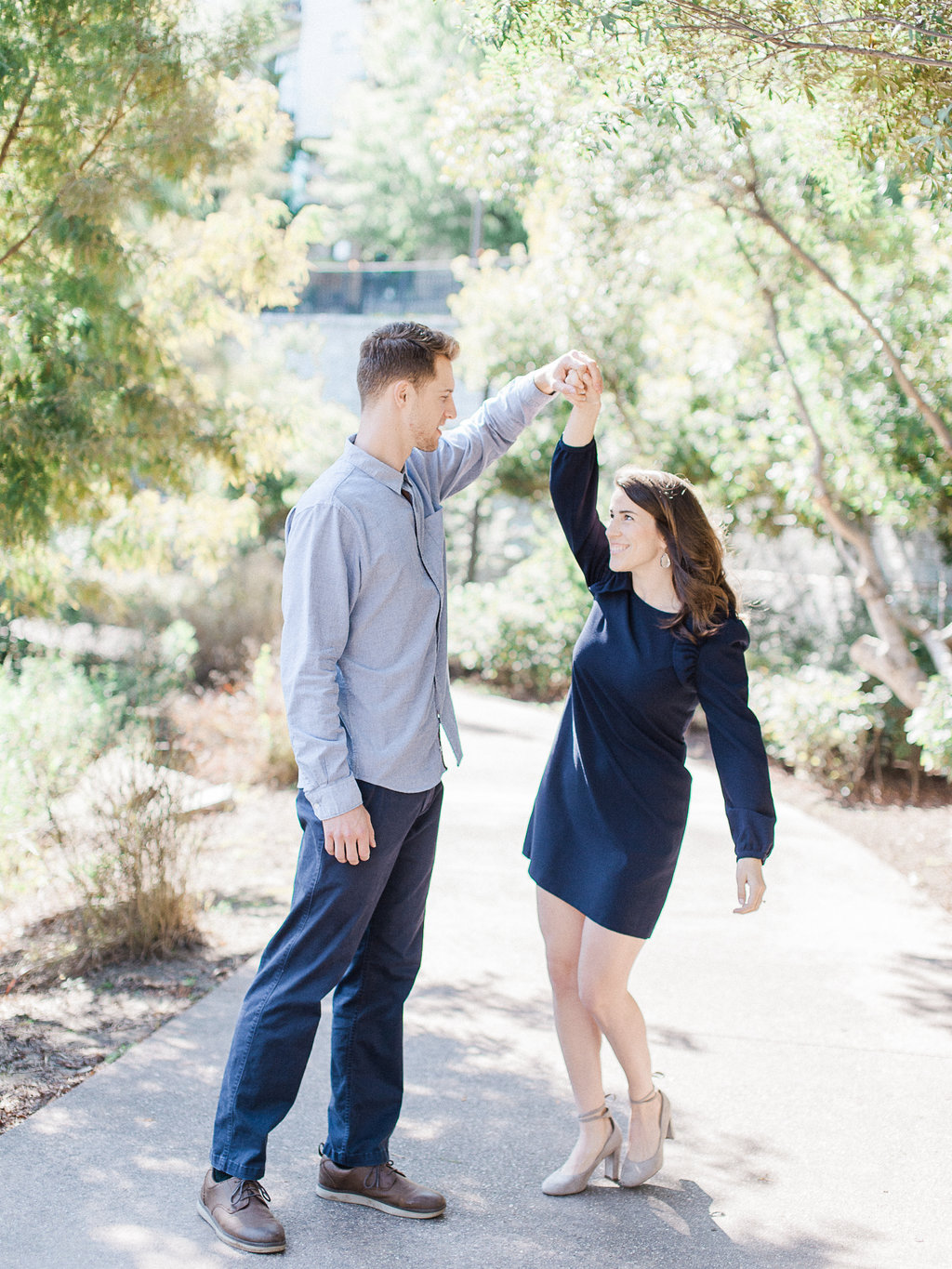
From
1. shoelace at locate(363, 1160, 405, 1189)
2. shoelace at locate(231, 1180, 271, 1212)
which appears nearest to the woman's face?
shoelace at locate(363, 1160, 405, 1189)

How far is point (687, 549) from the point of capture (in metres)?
2.95

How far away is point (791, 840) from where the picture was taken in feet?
22.1

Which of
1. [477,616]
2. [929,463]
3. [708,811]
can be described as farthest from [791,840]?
[477,616]

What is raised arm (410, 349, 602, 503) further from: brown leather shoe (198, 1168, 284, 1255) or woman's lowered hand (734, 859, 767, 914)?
brown leather shoe (198, 1168, 284, 1255)

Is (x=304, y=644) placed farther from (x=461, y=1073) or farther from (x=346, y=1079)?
(x=461, y=1073)

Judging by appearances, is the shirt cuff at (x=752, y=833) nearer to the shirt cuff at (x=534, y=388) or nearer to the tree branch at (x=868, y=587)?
the shirt cuff at (x=534, y=388)

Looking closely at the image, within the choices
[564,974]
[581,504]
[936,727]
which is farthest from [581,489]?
[936,727]

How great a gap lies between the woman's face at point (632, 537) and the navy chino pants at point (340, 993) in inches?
31.0

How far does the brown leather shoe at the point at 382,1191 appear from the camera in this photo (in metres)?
2.81

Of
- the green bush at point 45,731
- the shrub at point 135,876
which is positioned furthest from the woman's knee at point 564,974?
the green bush at point 45,731

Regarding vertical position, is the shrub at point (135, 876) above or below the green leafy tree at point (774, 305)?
below

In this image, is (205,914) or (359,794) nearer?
(359,794)

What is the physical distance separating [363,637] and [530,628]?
9.84m

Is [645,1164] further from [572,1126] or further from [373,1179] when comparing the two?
[373,1179]
